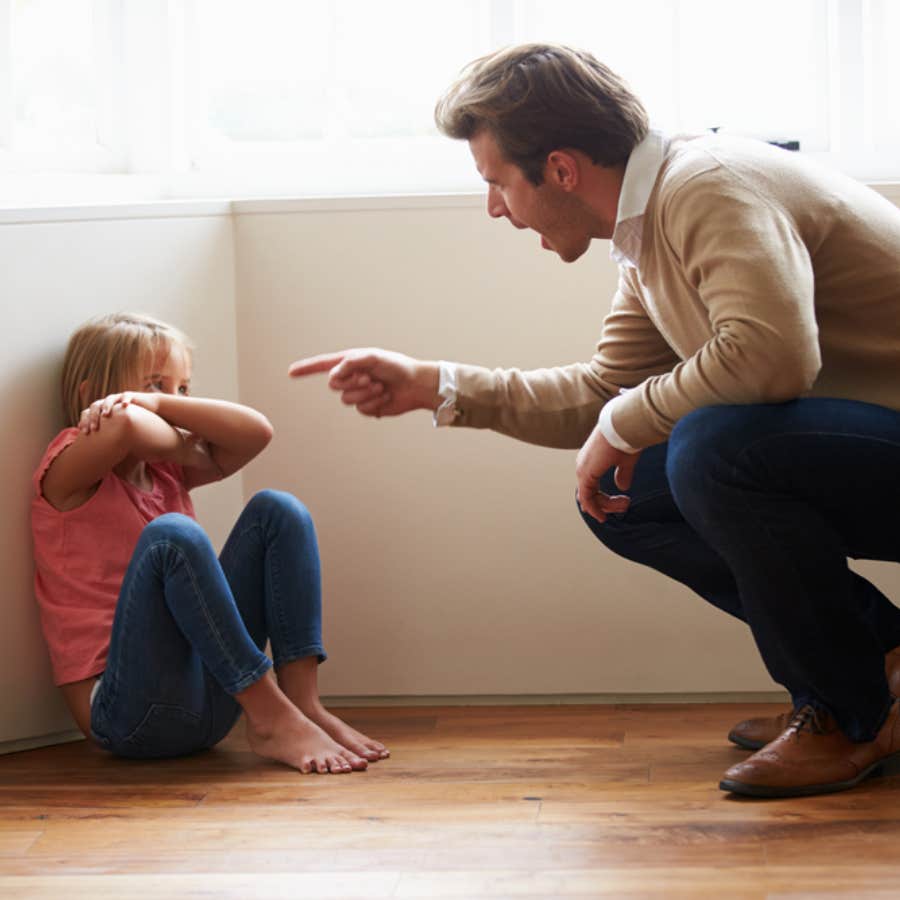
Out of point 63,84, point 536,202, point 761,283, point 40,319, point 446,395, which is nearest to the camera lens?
point 761,283

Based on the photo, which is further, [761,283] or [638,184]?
[638,184]

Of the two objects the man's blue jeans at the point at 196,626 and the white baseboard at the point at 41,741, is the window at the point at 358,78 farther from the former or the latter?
the white baseboard at the point at 41,741

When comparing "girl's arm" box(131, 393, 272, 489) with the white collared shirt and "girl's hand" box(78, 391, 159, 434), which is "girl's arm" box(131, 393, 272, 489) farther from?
the white collared shirt

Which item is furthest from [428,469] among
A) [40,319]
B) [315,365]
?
[40,319]

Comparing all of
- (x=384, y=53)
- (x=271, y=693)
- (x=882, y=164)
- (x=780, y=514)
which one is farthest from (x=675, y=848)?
(x=384, y=53)

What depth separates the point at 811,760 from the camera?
1.77 metres

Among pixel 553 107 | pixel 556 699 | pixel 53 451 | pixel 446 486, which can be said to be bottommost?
pixel 556 699

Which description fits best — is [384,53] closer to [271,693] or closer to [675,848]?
[271,693]

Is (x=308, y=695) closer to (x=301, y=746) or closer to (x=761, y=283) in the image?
(x=301, y=746)

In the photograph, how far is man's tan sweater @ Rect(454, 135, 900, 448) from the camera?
63.2 inches

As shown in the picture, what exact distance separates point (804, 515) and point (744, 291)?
0.29m

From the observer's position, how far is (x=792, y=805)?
173 cm

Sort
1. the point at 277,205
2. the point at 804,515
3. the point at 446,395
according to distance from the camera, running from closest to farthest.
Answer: the point at 804,515, the point at 446,395, the point at 277,205

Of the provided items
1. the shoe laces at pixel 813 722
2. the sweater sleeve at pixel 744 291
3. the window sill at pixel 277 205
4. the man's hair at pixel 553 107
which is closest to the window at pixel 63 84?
the window sill at pixel 277 205
